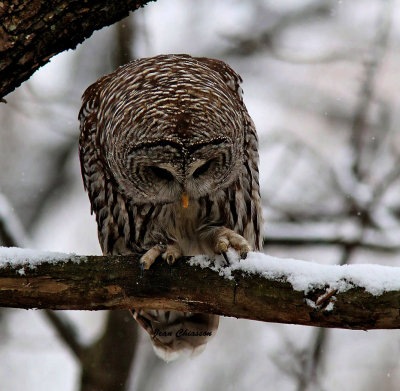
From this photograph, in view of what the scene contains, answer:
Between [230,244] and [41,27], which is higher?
[41,27]

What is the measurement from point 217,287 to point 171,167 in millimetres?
912

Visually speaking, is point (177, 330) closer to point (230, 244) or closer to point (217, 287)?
point (230, 244)

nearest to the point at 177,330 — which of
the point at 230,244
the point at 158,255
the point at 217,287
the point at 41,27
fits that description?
the point at 230,244

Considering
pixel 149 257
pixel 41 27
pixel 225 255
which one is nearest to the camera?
pixel 41 27

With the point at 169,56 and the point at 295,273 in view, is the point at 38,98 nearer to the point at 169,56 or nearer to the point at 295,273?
the point at 169,56

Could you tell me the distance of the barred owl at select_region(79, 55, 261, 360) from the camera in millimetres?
4055

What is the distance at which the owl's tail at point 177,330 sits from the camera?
5164 mm

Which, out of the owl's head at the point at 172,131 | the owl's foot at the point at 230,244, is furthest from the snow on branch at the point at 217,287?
the owl's head at the point at 172,131

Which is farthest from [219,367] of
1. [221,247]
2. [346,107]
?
[221,247]

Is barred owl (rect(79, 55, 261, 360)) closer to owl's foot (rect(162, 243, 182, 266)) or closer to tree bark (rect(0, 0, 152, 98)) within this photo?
owl's foot (rect(162, 243, 182, 266))

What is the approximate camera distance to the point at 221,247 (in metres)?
3.87

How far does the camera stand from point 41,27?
3.32 meters

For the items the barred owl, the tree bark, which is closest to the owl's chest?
the barred owl

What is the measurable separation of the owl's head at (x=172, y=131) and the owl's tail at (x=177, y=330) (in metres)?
0.98
